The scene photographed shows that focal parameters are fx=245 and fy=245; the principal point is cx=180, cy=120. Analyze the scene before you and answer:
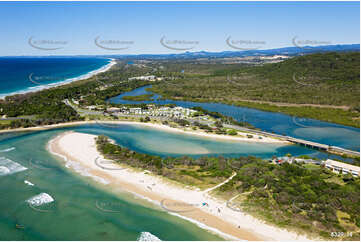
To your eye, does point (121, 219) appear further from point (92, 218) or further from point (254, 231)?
point (254, 231)

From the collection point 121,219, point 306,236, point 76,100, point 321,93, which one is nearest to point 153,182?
point 121,219

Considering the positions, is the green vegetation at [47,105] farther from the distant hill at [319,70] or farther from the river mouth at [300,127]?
the distant hill at [319,70]

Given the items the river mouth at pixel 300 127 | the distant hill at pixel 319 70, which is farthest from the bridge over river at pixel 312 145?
the distant hill at pixel 319 70

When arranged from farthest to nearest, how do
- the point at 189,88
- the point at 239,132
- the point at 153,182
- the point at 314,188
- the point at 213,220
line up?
the point at 189,88, the point at 239,132, the point at 153,182, the point at 314,188, the point at 213,220

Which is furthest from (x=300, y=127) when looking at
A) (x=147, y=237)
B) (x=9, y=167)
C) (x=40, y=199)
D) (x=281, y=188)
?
(x=9, y=167)

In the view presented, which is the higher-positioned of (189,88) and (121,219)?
(189,88)

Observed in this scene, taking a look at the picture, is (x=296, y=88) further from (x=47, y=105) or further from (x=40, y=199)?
(x=40, y=199)

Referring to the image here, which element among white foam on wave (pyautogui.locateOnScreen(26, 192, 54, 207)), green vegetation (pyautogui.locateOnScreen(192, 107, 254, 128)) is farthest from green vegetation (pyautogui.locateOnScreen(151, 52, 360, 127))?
white foam on wave (pyautogui.locateOnScreen(26, 192, 54, 207))
